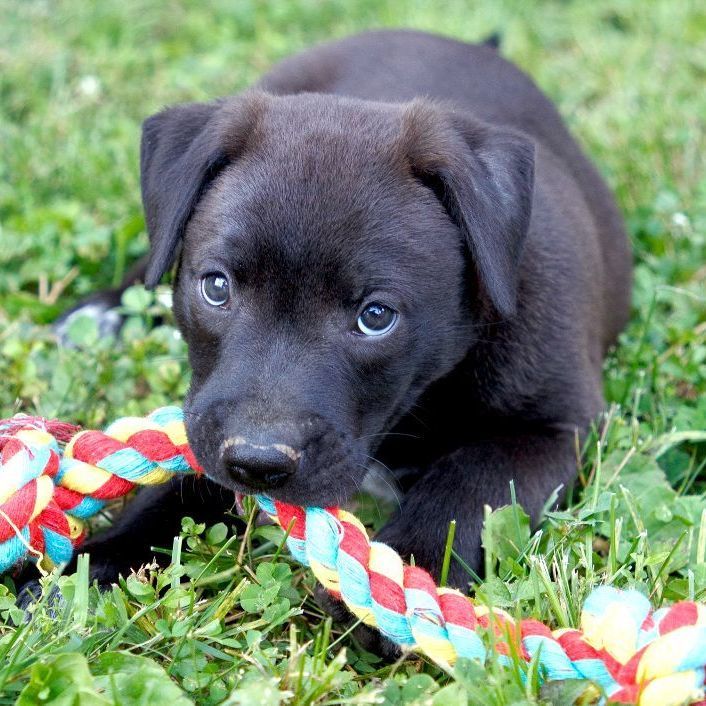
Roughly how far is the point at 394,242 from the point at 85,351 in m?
1.52

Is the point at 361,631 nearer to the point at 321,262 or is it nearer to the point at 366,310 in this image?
the point at 366,310

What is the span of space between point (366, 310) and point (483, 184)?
468mm

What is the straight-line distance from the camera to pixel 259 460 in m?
2.33

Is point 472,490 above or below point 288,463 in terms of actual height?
below

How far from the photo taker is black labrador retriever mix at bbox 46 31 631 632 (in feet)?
8.28

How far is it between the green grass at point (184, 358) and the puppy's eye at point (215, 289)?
1.86ft

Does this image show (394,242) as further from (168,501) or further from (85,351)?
(85,351)

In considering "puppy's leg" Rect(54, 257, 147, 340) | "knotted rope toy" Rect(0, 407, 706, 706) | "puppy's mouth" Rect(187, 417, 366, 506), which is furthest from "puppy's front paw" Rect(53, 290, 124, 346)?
"puppy's mouth" Rect(187, 417, 366, 506)

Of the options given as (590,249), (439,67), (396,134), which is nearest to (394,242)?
(396,134)

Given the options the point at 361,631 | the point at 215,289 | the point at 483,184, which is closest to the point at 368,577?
the point at 361,631

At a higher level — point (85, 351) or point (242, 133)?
point (242, 133)

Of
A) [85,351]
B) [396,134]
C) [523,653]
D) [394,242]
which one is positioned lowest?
[85,351]

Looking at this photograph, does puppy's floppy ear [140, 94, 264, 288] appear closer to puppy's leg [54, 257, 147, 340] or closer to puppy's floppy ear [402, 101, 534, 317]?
puppy's floppy ear [402, 101, 534, 317]

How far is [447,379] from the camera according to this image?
122 inches
